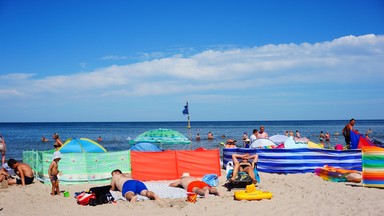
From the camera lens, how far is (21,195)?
9.10 meters

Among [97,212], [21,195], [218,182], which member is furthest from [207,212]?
[21,195]

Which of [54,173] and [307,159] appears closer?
[54,173]

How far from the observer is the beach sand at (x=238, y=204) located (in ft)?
23.1

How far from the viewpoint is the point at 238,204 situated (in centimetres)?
766

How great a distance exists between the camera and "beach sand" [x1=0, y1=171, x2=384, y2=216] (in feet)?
23.1

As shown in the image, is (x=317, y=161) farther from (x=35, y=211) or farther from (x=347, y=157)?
(x=35, y=211)

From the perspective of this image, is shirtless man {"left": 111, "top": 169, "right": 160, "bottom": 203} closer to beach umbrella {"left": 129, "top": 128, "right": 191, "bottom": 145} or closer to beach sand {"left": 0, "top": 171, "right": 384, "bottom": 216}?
beach sand {"left": 0, "top": 171, "right": 384, "bottom": 216}

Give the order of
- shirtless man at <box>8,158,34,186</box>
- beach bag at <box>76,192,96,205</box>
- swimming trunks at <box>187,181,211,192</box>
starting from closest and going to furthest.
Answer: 1. beach bag at <box>76,192,96,205</box>
2. swimming trunks at <box>187,181,211,192</box>
3. shirtless man at <box>8,158,34,186</box>

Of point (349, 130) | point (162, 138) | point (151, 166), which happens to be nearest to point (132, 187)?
point (151, 166)

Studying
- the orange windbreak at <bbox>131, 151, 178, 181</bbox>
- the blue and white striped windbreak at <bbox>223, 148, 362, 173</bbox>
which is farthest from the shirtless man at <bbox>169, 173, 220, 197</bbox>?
the blue and white striped windbreak at <bbox>223, 148, 362, 173</bbox>

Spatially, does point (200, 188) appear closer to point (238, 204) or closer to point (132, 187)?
point (238, 204)

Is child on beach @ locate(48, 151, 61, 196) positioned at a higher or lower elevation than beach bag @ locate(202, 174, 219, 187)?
higher

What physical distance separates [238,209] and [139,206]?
6.65 feet

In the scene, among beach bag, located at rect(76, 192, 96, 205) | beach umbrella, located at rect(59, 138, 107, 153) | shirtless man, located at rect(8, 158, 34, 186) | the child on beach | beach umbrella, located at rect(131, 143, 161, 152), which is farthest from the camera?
beach umbrella, located at rect(131, 143, 161, 152)
